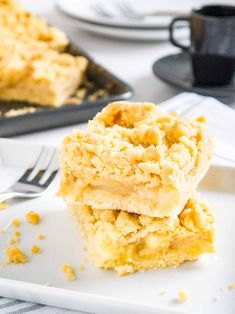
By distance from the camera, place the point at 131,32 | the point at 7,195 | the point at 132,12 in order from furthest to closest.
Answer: the point at 132,12
the point at 131,32
the point at 7,195

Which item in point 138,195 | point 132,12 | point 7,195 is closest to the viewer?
point 138,195

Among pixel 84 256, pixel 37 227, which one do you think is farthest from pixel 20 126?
pixel 84 256

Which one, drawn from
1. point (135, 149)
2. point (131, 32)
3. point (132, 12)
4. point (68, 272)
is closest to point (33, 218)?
point (68, 272)

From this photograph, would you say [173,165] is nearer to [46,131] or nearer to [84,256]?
[84,256]

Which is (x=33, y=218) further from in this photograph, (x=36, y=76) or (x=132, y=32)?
(x=132, y=32)

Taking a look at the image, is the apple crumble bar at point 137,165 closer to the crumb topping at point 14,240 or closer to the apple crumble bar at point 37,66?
the crumb topping at point 14,240

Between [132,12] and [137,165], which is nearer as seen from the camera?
[137,165]

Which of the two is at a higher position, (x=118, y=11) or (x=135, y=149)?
(x=135, y=149)

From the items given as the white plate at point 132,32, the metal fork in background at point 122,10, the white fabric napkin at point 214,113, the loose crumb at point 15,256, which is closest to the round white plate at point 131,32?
the white plate at point 132,32
